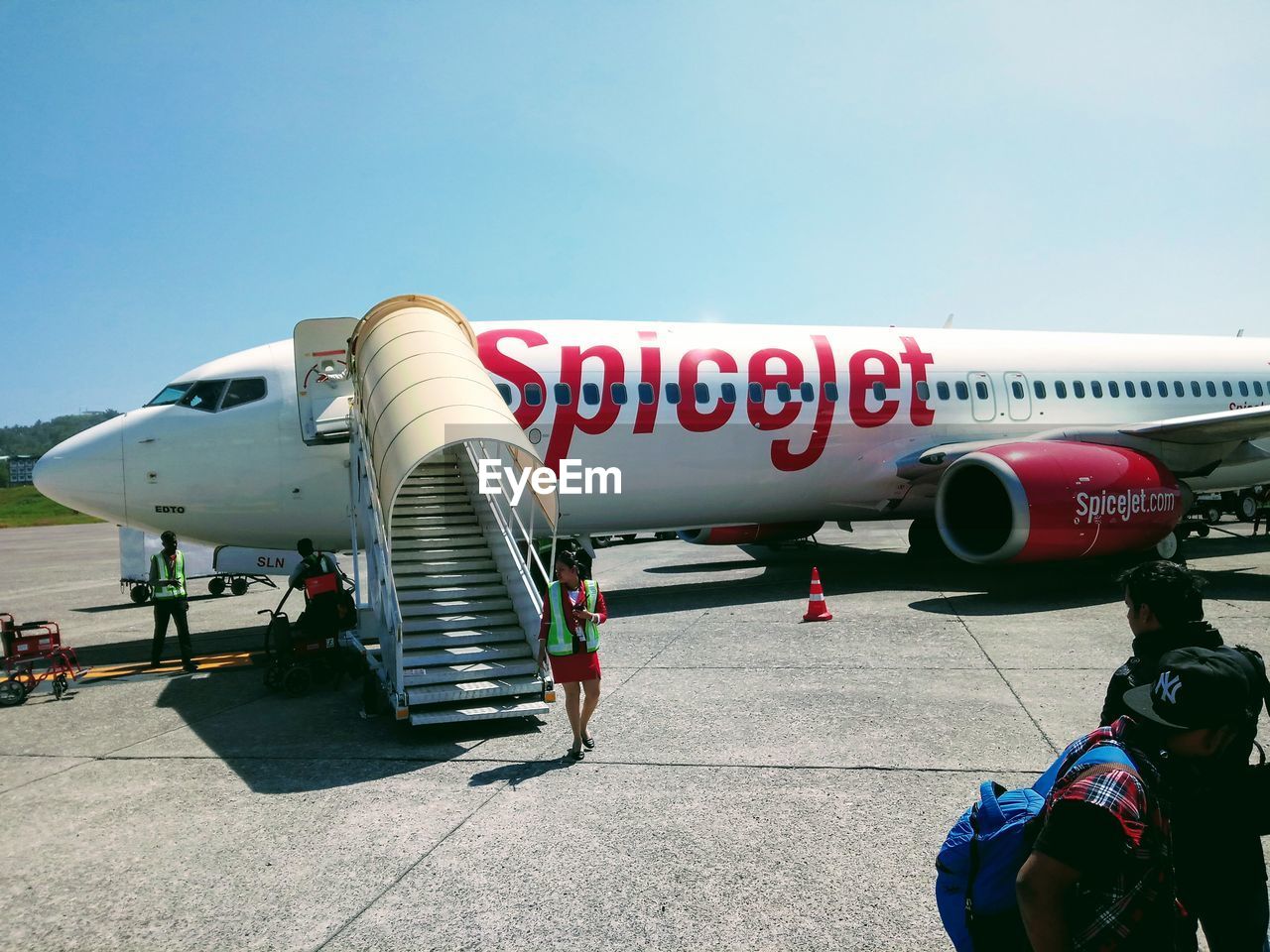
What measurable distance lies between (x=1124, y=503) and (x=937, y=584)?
2777 millimetres

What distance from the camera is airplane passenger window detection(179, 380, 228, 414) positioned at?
10586 mm

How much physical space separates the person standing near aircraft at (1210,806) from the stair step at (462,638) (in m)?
5.79

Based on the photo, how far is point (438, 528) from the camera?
9820 mm

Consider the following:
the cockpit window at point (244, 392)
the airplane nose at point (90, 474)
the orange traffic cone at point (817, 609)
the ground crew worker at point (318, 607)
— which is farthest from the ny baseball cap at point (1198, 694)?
the airplane nose at point (90, 474)

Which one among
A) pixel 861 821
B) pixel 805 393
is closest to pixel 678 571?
pixel 805 393

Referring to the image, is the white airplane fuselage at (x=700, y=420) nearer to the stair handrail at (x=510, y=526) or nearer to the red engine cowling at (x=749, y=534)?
the stair handrail at (x=510, y=526)

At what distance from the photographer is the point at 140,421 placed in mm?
10383

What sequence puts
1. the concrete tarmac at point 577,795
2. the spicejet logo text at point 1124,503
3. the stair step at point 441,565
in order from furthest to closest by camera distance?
the spicejet logo text at point 1124,503, the stair step at point 441,565, the concrete tarmac at point 577,795

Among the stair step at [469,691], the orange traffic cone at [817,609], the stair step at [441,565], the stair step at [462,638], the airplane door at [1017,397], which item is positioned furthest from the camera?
the airplane door at [1017,397]

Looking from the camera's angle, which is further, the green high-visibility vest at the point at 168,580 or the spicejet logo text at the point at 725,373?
the spicejet logo text at the point at 725,373

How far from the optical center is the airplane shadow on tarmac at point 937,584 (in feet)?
38.9

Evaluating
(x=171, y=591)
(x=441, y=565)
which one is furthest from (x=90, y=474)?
(x=441, y=565)

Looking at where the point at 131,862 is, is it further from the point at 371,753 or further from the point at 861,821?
the point at 861,821

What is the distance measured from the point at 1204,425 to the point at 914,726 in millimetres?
9370
